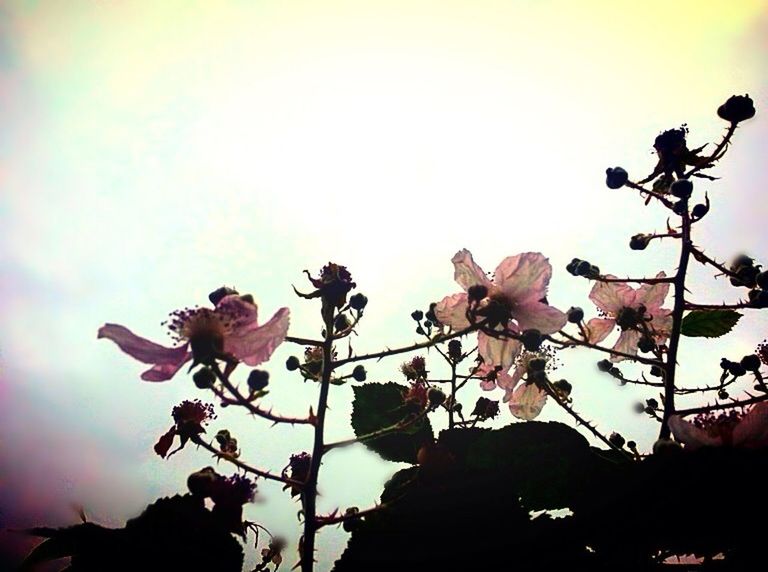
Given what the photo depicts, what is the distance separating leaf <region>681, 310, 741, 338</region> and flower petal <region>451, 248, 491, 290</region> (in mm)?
1024

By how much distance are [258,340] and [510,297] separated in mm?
970

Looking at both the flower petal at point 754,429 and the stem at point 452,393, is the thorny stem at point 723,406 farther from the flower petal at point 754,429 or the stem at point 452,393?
the stem at point 452,393

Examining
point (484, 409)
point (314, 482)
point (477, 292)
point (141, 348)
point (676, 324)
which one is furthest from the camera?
point (484, 409)

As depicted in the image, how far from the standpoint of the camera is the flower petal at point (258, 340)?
68.6 inches

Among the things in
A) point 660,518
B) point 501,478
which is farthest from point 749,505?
point 501,478

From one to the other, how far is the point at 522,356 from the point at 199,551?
1.68m

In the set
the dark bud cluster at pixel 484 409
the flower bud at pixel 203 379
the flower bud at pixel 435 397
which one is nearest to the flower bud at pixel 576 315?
the flower bud at pixel 435 397

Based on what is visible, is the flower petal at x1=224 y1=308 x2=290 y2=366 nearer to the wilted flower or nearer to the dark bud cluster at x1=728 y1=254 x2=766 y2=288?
the wilted flower

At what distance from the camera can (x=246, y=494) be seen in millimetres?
1788

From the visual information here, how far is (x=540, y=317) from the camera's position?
2.17 meters

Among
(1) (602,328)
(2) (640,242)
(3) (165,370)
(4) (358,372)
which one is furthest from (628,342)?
(3) (165,370)

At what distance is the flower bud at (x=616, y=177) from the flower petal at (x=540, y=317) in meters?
0.50

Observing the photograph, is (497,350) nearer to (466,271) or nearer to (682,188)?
(466,271)

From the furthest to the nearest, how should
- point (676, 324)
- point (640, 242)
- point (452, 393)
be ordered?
point (452, 393)
point (640, 242)
point (676, 324)
